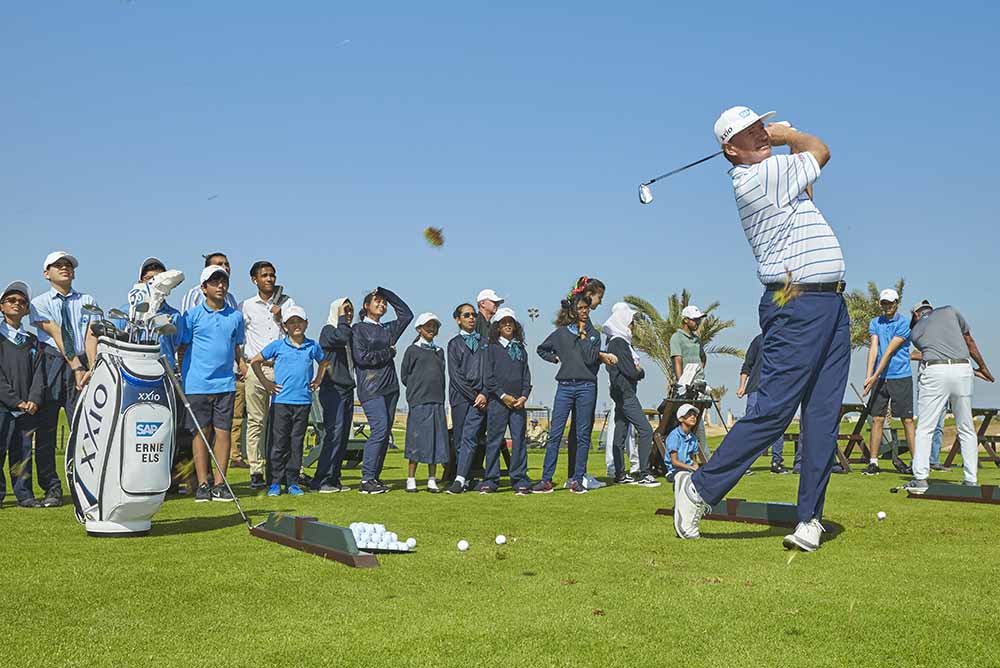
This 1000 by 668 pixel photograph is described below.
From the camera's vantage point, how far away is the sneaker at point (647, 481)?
492 inches

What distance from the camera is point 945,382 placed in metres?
10.7

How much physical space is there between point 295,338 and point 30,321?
2702 millimetres

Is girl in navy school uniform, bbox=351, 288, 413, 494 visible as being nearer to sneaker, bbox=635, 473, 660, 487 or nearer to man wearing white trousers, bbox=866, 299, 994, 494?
sneaker, bbox=635, 473, 660, 487

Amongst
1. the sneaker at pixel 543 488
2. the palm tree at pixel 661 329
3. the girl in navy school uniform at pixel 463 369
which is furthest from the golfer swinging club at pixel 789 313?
the palm tree at pixel 661 329

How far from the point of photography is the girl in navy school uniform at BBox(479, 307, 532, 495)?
11992 millimetres

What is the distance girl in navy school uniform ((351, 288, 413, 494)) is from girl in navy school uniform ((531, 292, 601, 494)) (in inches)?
74.1

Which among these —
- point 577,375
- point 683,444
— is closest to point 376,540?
point 577,375

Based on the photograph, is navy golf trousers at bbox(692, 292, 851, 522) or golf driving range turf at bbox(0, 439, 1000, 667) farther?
navy golf trousers at bbox(692, 292, 851, 522)

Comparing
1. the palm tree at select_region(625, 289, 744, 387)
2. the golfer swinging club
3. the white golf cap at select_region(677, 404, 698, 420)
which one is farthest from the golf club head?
the palm tree at select_region(625, 289, 744, 387)

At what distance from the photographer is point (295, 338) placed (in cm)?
1130

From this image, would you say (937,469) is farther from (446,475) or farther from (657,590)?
(657,590)

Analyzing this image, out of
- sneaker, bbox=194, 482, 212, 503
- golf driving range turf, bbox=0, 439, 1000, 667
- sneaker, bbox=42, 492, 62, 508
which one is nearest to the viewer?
golf driving range turf, bbox=0, 439, 1000, 667

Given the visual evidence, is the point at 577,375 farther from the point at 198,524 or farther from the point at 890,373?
the point at 890,373

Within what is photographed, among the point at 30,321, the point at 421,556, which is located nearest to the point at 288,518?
the point at 421,556
